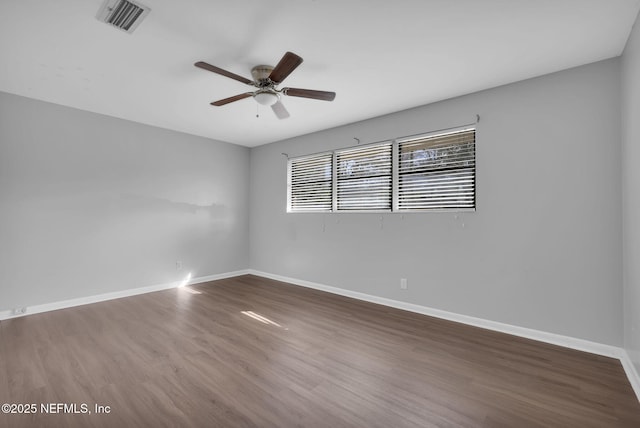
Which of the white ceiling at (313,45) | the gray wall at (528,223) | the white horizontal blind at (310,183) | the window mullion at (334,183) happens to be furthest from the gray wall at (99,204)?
the gray wall at (528,223)

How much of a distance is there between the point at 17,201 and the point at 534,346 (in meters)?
5.87

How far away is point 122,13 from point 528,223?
391 cm

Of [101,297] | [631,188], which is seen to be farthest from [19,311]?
[631,188]

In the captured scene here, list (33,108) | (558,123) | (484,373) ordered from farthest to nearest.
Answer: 1. (33,108)
2. (558,123)
3. (484,373)

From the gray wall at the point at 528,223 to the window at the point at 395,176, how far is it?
0.14m

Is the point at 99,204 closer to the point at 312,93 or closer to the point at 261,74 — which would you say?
the point at 261,74

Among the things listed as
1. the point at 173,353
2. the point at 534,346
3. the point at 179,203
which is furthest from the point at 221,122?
the point at 534,346

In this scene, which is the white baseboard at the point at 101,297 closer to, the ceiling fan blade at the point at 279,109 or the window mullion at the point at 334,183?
the window mullion at the point at 334,183

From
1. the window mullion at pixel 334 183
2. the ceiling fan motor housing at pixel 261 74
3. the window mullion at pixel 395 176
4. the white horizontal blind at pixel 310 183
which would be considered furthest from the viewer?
the white horizontal blind at pixel 310 183

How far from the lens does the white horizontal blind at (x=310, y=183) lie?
4836 mm

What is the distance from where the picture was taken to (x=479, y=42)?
92.2 inches

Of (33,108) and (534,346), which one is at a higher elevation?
(33,108)

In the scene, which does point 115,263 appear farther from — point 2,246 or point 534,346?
point 534,346

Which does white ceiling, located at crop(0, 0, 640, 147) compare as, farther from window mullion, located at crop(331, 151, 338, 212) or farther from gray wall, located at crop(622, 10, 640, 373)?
window mullion, located at crop(331, 151, 338, 212)
